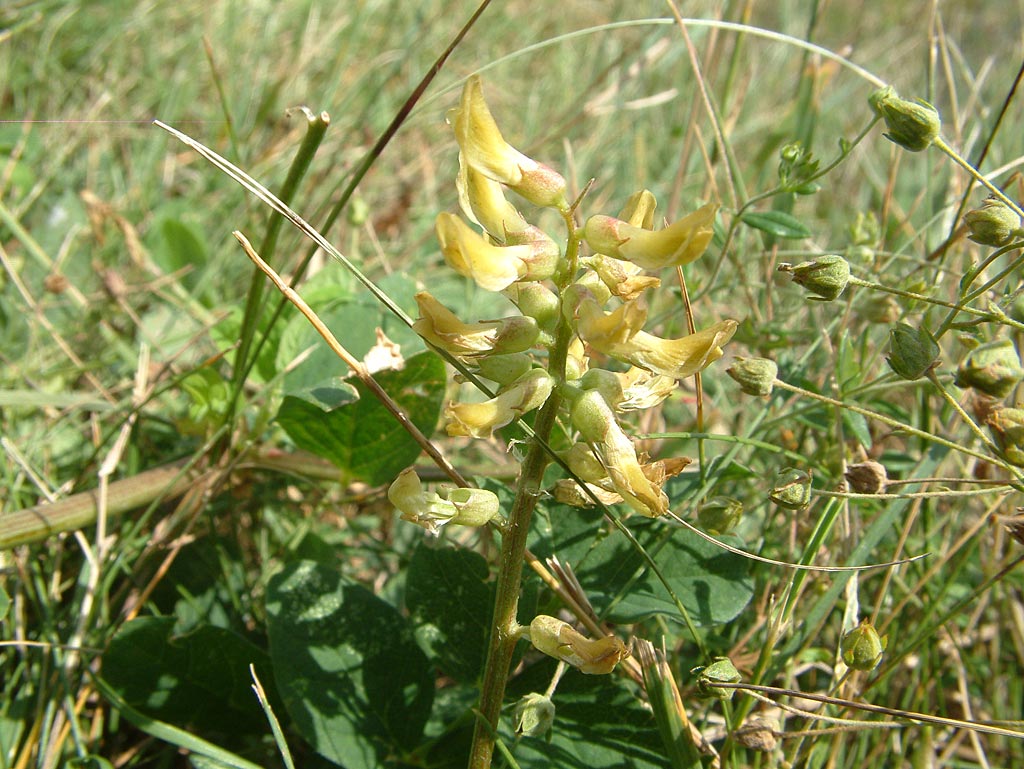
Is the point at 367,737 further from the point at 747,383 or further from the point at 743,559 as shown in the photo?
the point at 747,383

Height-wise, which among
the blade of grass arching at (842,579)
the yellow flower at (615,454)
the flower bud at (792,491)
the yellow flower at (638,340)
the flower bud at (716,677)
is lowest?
the blade of grass arching at (842,579)

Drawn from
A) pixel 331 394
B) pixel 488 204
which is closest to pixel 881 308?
pixel 488 204

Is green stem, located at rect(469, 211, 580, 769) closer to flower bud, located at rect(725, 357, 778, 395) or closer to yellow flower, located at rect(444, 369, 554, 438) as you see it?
yellow flower, located at rect(444, 369, 554, 438)

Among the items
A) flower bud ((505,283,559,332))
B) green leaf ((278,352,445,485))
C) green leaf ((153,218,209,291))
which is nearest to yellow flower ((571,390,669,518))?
flower bud ((505,283,559,332))

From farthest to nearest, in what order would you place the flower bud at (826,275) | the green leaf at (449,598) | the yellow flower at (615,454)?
1. the green leaf at (449,598)
2. the flower bud at (826,275)
3. the yellow flower at (615,454)

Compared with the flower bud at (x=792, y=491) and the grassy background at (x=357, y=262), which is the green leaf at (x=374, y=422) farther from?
the flower bud at (x=792, y=491)

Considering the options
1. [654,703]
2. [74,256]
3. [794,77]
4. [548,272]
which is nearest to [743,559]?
[654,703]

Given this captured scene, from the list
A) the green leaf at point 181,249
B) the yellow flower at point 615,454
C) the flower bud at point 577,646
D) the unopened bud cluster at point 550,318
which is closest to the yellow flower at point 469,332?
the unopened bud cluster at point 550,318

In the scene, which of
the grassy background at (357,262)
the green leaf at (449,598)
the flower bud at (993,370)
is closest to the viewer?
the flower bud at (993,370)
